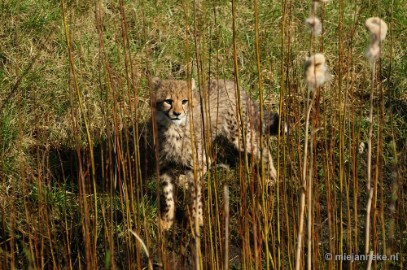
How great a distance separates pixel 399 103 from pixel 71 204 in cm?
180

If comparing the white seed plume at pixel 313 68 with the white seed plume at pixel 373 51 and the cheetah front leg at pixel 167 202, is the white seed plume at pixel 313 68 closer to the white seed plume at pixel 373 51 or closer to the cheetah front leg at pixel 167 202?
the white seed plume at pixel 373 51

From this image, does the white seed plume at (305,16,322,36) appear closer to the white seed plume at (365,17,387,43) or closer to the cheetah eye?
the white seed plume at (365,17,387,43)

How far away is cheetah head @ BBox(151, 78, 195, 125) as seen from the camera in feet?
12.0

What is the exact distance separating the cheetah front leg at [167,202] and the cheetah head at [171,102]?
0.89 feet

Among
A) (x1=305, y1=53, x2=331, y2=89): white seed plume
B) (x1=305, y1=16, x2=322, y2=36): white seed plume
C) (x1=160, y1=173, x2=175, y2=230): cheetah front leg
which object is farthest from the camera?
(x1=160, y1=173, x2=175, y2=230): cheetah front leg

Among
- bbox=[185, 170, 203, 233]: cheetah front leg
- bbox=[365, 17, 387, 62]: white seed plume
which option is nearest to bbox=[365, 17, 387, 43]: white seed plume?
bbox=[365, 17, 387, 62]: white seed plume

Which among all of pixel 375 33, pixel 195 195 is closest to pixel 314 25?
pixel 375 33

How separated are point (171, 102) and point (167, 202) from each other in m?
0.46

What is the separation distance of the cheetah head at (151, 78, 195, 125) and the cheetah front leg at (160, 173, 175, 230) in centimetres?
27

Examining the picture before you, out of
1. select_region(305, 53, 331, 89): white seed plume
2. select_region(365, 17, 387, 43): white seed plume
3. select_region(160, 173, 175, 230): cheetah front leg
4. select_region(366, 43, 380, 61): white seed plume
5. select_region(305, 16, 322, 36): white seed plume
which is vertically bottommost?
select_region(160, 173, 175, 230): cheetah front leg

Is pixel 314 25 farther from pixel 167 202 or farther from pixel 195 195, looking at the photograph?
pixel 167 202

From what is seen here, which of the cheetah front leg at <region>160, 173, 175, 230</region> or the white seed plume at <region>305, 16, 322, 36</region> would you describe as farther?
the cheetah front leg at <region>160, 173, 175, 230</region>

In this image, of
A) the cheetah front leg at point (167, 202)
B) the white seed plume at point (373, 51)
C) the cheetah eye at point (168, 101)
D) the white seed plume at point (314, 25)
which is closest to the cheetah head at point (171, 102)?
the cheetah eye at point (168, 101)

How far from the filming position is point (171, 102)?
12.2 ft
